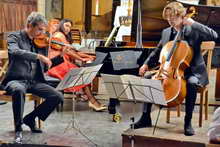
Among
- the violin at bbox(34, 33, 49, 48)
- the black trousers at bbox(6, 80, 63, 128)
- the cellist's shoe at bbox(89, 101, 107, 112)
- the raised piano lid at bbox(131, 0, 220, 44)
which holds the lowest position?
the cellist's shoe at bbox(89, 101, 107, 112)

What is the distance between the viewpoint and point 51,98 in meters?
3.64

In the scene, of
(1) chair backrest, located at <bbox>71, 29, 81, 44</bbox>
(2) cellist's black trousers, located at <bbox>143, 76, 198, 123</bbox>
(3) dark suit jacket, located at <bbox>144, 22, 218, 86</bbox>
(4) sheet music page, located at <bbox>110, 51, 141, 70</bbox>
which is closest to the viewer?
(2) cellist's black trousers, located at <bbox>143, 76, 198, 123</bbox>

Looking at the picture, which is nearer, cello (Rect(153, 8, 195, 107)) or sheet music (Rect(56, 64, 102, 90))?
cello (Rect(153, 8, 195, 107))

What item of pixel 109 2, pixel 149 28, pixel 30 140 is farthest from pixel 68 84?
pixel 109 2

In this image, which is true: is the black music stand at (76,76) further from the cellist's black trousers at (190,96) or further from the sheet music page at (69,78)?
the cellist's black trousers at (190,96)

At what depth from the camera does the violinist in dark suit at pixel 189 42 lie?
3.24 metres

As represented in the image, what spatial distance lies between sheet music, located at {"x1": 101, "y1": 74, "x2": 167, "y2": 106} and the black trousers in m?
0.88

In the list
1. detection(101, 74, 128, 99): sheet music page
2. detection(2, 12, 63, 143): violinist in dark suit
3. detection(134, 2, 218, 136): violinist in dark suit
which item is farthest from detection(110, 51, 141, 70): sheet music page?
detection(101, 74, 128, 99): sheet music page

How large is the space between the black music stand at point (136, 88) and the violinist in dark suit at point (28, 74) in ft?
2.57

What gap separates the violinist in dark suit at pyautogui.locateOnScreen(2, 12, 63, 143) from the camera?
3.46 m

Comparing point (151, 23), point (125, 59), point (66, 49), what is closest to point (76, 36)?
point (151, 23)

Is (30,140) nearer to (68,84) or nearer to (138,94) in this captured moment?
(68,84)

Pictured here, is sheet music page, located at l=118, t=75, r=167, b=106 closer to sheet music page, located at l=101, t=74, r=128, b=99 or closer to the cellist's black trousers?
sheet music page, located at l=101, t=74, r=128, b=99

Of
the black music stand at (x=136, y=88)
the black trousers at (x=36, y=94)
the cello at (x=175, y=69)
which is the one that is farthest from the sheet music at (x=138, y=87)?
the black trousers at (x=36, y=94)
